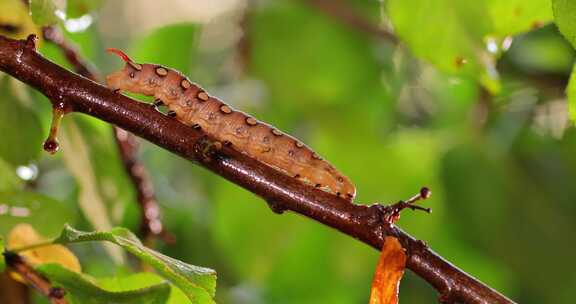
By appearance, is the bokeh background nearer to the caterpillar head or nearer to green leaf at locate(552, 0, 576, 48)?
the caterpillar head

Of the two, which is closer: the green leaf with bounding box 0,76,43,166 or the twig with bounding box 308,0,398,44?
the green leaf with bounding box 0,76,43,166

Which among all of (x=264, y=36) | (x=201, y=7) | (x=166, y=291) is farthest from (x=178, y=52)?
(x=201, y=7)

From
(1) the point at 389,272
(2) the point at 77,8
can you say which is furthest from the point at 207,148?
(2) the point at 77,8

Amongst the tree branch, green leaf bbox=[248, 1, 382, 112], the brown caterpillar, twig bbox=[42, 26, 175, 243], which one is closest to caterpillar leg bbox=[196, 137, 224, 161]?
the tree branch

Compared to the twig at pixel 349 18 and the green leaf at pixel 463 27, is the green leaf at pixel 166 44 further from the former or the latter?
the green leaf at pixel 463 27

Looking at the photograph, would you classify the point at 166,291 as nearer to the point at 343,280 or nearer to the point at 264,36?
the point at 343,280
